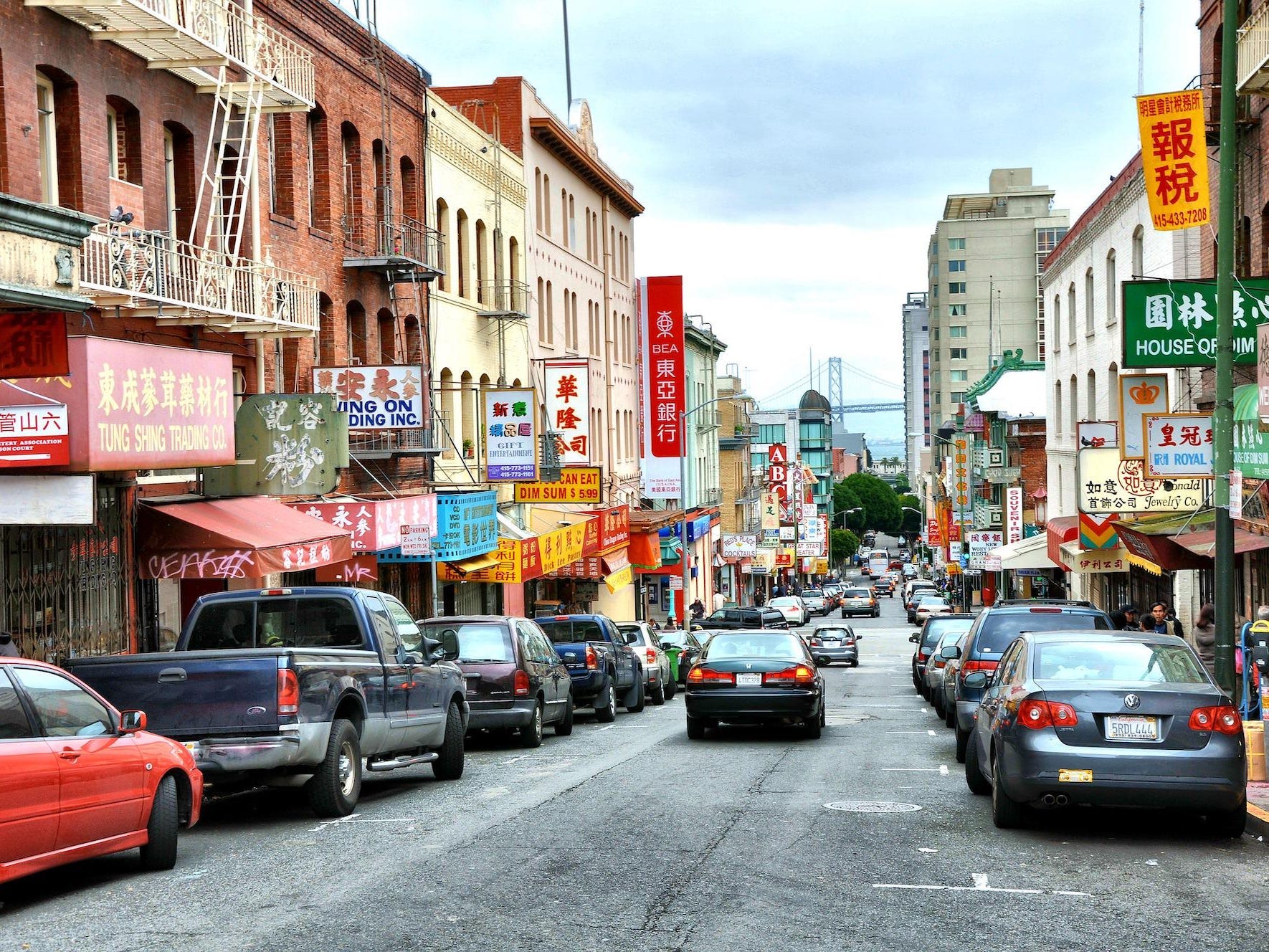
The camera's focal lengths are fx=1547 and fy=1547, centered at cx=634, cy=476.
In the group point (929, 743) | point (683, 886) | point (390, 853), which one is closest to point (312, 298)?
point (929, 743)

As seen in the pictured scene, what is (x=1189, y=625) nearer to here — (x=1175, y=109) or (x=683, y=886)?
(x=1175, y=109)

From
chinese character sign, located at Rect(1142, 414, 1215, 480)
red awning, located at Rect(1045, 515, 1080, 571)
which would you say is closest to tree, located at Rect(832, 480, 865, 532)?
red awning, located at Rect(1045, 515, 1080, 571)

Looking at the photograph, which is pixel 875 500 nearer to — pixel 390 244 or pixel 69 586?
pixel 390 244

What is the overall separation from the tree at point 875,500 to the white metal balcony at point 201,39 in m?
174

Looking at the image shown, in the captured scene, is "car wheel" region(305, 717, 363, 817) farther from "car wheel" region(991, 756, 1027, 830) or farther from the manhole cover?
"car wheel" region(991, 756, 1027, 830)

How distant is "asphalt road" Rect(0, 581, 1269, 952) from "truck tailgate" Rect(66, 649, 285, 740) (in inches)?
34.2

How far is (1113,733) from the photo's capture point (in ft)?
35.0

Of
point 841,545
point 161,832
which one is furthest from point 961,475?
point 841,545

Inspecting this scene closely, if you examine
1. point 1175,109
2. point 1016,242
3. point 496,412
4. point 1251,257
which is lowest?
point 496,412

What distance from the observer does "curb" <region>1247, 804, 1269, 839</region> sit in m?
11.1

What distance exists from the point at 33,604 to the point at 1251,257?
19496 millimetres

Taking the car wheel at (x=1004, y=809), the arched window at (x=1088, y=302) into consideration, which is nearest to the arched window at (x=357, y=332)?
the car wheel at (x=1004, y=809)

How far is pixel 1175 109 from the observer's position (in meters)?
21.6

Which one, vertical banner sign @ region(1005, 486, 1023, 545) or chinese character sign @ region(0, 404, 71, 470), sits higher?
chinese character sign @ region(0, 404, 71, 470)
